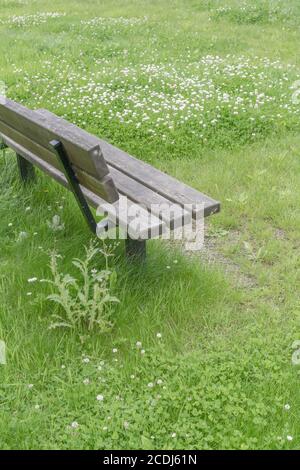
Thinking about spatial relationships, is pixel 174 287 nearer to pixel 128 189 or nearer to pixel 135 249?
pixel 135 249

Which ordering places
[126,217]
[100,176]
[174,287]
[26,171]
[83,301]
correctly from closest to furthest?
[100,176]
[83,301]
[126,217]
[174,287]
[26,171]

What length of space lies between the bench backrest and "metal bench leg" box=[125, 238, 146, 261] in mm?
540

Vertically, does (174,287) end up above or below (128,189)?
below

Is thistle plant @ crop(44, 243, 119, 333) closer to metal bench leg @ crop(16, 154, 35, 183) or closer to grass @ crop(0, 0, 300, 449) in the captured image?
grass @ crop(0, 0, 300, 449)

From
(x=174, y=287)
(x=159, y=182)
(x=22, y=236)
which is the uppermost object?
(x=159, y=182)

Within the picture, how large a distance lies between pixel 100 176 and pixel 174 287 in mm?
1080

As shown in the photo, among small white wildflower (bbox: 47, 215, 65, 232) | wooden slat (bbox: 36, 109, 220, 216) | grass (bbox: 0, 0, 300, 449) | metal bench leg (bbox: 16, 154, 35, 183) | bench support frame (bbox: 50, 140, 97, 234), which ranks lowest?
grass (bbox: 0, 0, 300, 449)

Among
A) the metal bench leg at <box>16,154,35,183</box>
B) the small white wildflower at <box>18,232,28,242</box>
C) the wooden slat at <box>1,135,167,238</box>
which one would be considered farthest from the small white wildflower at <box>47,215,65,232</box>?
the metal bench leg at <box>16,154,35,183</box>

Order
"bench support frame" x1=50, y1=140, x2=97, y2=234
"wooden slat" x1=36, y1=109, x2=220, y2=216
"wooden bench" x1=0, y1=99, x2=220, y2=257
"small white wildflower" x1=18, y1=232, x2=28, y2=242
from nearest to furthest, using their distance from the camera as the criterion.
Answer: "wooden bench" x1=0, y1=99, x2=220, y2=257 < "bench support frame" x1=50, y1=140, x2=97, y2=234 < "wooden slat" x1=36, y1=109, x2=220, y2=216 < "small white wildflower" x1=18, y1=232, x2=28, y2=242

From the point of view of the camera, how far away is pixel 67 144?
3.11 meters

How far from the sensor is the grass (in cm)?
280

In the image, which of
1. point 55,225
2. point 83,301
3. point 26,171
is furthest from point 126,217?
point 26,171

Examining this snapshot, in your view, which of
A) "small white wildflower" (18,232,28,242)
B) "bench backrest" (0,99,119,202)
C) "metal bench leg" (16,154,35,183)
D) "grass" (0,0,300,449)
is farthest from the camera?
"metal bench leg" (16,154,35,183)
